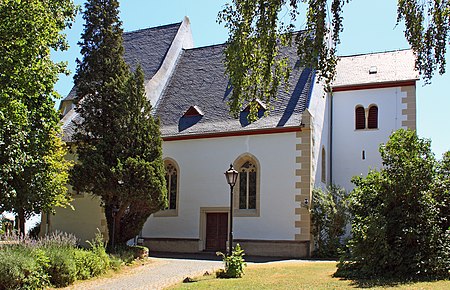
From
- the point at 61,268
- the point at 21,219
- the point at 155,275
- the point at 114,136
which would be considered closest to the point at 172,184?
the point at 114,136

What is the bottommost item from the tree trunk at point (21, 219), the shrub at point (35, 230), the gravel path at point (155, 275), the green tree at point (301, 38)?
the gravel path at point (155, 275)

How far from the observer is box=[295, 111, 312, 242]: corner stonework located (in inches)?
847

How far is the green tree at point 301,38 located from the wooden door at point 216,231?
13241 mm

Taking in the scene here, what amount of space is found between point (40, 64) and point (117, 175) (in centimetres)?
472

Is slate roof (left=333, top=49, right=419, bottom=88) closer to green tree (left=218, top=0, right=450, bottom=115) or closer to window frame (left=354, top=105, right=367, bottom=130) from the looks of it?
window frame (left=354, top=105, right=367, bottom=130)

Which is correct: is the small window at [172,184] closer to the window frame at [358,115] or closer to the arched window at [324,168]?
the arched window at [324,168]

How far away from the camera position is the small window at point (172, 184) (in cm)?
2477

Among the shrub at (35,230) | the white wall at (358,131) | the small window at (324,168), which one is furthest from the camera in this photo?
the shrub at (35,230)

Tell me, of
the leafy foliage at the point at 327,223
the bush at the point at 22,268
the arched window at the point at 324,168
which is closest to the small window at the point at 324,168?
the arched window at the point at 324,168

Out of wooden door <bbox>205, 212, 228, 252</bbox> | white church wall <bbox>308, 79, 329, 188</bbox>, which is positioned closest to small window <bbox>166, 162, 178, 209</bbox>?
wooden door <bbox>205, 212, 228, 252</bbox>

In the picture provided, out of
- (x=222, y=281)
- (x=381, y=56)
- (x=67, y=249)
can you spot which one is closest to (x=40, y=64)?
(x=67, y=249)

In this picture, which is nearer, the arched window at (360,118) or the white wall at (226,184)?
the white wall at (226,184)

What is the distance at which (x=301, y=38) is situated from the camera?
393 inches

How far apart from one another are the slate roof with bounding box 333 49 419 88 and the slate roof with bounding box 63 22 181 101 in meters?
9.73
